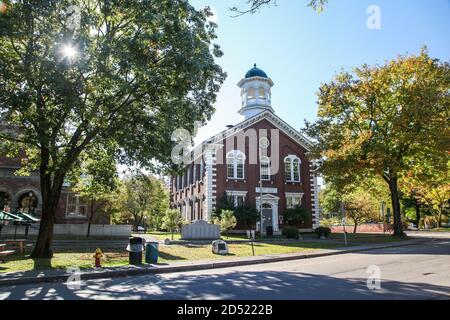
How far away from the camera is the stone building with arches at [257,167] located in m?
35.6

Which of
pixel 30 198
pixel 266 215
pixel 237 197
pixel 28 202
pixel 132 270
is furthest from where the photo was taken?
pixel 266 215

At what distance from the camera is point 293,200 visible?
38219 millimetres

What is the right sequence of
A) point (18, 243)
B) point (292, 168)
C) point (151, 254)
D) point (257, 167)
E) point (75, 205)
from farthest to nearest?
point (292, 168), point (257, 167), point (75, 205), point (18, 243), point (151, 254)

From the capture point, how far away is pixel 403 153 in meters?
29.2

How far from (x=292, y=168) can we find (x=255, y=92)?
32.5 ft

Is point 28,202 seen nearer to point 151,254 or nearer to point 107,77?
point 151,254

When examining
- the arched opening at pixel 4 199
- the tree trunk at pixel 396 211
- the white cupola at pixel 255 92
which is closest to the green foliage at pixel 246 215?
the white cupola at pixel 255 92

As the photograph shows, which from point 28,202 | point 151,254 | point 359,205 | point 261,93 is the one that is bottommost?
point 151,254

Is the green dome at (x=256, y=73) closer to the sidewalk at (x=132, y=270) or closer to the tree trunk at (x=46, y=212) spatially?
the sidewalk at (x=132, y=270)

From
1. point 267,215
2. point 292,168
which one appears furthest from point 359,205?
point 267,215

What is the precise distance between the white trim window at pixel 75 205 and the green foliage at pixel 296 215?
19.7 metres

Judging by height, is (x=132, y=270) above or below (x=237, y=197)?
below

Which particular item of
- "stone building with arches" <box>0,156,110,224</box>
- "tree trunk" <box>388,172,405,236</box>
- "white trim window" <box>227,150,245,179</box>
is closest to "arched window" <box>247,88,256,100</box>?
"white trim window" <box>227,150,245,179</box>

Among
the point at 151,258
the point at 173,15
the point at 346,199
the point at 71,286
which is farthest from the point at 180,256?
the point at 346,199
